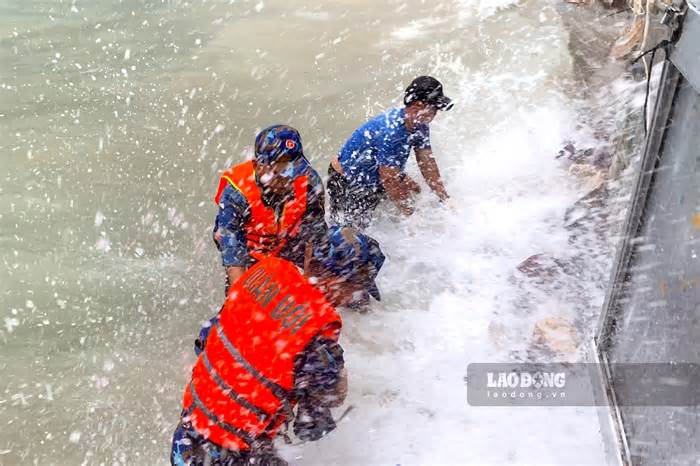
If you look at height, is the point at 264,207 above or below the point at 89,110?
above

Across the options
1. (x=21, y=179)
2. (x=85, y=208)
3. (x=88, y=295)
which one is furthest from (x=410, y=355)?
(x=21, y=179)

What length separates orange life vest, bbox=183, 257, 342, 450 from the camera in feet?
7.16

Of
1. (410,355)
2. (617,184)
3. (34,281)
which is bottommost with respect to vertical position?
(34,281)

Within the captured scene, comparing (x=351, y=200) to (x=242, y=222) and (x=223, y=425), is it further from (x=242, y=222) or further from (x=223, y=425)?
(x=223, y=425)

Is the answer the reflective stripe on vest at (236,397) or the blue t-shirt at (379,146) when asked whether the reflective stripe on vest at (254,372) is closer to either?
the reflective stripe on vest at (236,397)

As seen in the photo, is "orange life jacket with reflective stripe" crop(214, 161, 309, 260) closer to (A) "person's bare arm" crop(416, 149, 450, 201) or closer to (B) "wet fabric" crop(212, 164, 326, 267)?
(B) "wet fabric" crop(212, 164, 326, 267)

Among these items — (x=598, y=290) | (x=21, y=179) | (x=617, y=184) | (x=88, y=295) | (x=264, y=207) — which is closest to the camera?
(x=264, y=207)

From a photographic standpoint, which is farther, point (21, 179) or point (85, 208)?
point (21, 179)

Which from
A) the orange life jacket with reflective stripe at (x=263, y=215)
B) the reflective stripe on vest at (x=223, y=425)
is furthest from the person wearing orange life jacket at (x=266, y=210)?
the reflective stripe on vest at (x=223, y=425)

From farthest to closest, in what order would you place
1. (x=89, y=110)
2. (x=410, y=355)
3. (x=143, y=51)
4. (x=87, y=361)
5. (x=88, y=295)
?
1. (x=143, y=51)
2. (x=89, y=110)
3. (x=88, y=295)
4. (x=87, y=361)
5. (x=410, y=355)

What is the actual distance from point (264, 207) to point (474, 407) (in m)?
1.54

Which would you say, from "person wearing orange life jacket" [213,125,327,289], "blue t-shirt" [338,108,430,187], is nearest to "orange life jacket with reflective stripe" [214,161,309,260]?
"person wearing orange life jacket" [213,125,327,289]

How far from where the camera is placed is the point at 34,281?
5.23 metres

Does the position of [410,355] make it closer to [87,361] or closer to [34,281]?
[87,361]
